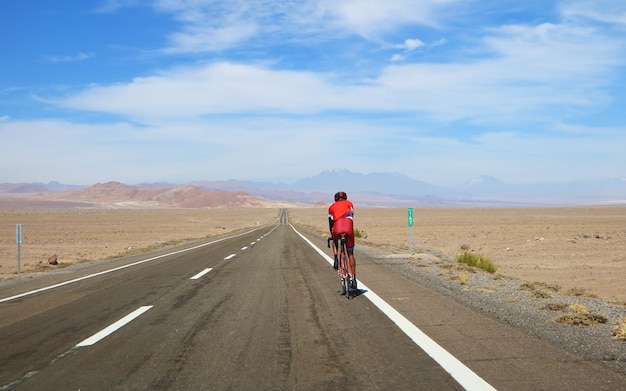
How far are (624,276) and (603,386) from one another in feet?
43.3

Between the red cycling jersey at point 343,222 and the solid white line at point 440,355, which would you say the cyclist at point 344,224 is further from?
the solid white line at point 440,355

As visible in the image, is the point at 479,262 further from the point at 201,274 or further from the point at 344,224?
Answer: the point at 201,274

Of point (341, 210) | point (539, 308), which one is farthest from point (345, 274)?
point (539, 308)

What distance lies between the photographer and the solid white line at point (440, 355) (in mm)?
4621

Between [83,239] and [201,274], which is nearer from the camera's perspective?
[201,274]

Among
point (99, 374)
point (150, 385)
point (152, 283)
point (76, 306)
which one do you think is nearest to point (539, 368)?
point (150, 385)

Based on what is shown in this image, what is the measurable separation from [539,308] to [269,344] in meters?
4.89

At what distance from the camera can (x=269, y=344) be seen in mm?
6160

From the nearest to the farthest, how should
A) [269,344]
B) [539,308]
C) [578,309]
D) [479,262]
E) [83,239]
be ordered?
[269,344] < [578,309] < [539,308] < [479,262] < [83,239]

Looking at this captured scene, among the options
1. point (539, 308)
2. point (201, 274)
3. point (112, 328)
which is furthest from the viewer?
point (201, 274)

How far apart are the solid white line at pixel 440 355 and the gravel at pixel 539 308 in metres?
1.47

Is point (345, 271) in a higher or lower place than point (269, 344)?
higher

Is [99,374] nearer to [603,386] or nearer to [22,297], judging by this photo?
[603,386]

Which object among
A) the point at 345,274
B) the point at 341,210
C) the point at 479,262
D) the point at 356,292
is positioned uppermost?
the point at 341,210
